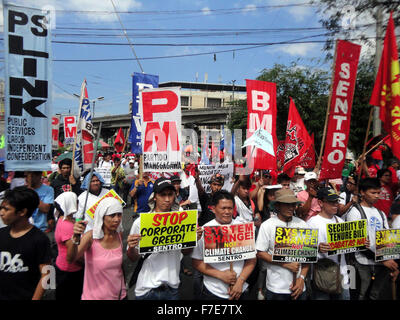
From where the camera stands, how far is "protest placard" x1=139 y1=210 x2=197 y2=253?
8.19 feet

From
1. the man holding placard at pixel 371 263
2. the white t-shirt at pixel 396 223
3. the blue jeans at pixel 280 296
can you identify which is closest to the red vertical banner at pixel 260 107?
the man holding placard at pixel 371 263

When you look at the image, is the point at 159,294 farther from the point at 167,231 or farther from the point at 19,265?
the point at 19,265

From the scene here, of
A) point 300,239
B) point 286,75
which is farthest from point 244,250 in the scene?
point 286,75

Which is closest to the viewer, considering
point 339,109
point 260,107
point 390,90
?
point 390,90

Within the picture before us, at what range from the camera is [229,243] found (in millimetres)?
2637

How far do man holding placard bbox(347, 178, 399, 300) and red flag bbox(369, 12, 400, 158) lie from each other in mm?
997

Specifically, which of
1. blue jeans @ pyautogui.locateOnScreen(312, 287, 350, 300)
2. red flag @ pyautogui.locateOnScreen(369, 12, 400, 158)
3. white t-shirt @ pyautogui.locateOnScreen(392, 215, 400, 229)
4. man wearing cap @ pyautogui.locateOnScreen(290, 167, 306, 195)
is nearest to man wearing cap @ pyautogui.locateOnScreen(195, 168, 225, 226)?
blue jeans @ pyautogui.locateOnScreen(312, 287, 350, 300)

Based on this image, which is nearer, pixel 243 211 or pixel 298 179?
pixel 243 211

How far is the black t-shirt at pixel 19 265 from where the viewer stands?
2.22 m

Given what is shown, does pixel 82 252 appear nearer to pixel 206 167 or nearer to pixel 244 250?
pixel 244 250

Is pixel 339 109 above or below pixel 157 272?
above

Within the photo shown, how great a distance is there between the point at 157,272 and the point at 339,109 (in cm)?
367

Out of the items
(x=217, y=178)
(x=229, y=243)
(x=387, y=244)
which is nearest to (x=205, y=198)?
(x=217, y=178)
